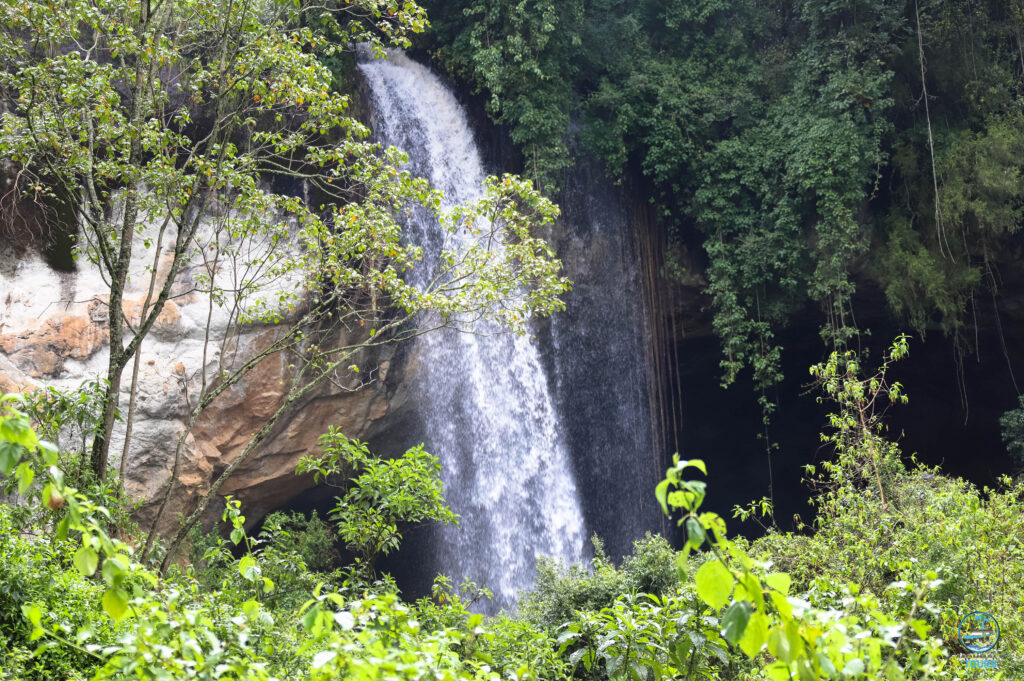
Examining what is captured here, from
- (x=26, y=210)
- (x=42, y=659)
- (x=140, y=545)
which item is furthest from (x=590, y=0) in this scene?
(x=42, y=659)

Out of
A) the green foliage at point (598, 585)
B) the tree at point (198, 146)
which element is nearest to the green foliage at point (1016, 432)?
the green foliage at point (598, 585)

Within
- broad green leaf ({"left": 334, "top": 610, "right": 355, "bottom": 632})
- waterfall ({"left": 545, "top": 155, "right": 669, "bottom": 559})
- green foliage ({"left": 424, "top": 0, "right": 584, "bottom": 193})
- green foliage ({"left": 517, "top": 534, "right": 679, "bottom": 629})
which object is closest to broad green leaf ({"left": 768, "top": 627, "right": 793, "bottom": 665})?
broad green leaf ({"left": 334, "top": 610, "right": 355, "bottom": 632})

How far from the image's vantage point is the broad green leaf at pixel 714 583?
1413 mm

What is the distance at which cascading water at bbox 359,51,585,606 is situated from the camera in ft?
35.6

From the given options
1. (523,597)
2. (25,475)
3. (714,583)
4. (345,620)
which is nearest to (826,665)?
(714,583)

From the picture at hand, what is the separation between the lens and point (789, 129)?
11.7m

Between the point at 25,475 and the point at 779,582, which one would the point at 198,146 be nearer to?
the point at 25,475

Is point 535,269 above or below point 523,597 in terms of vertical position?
above

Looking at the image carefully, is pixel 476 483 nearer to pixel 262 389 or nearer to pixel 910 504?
pixel 262 389

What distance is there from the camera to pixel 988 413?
13133mm

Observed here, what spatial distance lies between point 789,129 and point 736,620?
11499mm

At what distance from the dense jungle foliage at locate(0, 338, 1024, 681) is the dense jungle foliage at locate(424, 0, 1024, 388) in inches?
157

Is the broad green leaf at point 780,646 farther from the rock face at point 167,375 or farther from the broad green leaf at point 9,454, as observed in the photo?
the rock face at point 167,375

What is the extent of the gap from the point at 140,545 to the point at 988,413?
13201mm
